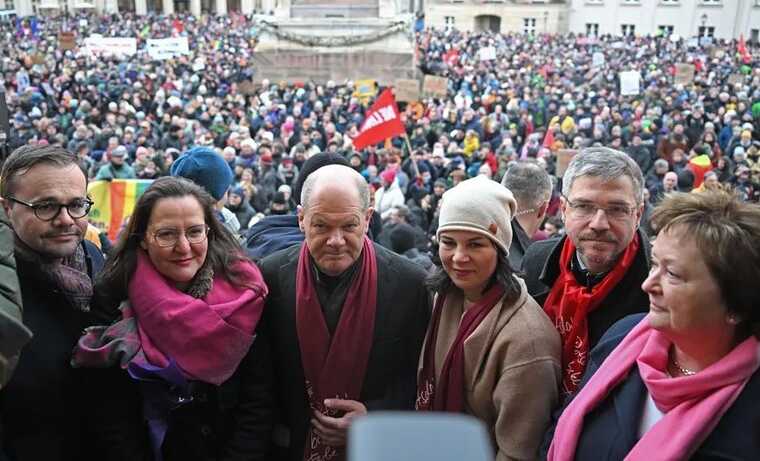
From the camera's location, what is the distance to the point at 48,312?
249 centimetres

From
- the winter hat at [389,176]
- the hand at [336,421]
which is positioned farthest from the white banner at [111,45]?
the hand at [336,421]

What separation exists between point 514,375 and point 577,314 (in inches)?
16.5

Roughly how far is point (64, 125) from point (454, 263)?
1406 centimetres

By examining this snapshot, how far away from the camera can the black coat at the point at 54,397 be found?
2383mm

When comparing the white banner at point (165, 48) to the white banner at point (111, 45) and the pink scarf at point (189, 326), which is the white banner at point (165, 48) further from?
the pink scarf at point (189, 326)

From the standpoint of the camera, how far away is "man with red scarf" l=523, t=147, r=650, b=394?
103 inches

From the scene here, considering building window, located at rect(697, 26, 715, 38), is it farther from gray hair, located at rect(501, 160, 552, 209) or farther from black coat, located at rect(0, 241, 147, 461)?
black coat, located at rect(0, 241, 147, 461)

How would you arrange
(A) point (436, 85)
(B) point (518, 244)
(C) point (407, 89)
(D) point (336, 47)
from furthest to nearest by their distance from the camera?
(D) point (336, 47), (A) point (436, 85), (C) point (407, 89), (B) point (518, 244)

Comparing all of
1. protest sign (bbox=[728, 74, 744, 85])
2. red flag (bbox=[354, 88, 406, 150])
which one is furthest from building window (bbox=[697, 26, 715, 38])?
red flag (bbox=[354, 88, 406, 150])

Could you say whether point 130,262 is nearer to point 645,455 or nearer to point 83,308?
point 83,308

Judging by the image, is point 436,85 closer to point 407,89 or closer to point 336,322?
point 407,89

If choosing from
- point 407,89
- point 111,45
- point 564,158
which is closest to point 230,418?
point 564,158

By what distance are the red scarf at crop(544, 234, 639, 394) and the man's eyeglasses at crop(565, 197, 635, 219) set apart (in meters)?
0.14

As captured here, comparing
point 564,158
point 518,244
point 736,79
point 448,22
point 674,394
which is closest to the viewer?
point 674,394
